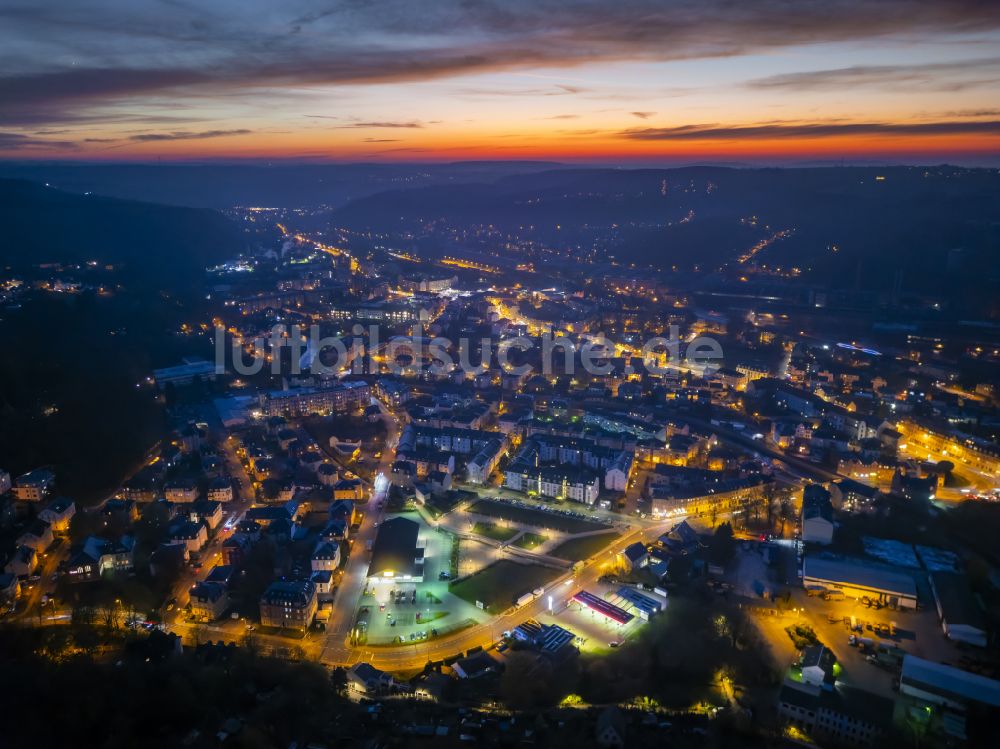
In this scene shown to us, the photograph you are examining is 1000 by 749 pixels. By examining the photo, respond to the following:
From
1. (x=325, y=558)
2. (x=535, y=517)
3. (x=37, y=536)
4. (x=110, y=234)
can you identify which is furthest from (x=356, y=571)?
(x=110, y=234)

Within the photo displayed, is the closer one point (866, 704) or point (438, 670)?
point (866, 704)

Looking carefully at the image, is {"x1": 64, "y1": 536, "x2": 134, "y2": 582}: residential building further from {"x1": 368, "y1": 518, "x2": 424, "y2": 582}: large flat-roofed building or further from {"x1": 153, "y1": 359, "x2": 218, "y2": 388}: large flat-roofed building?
{"x1": 153, "y1": 359, "x2": 218, "y2": 388}: large flat-roofed building

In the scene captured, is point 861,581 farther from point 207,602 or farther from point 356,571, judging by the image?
point 207,602

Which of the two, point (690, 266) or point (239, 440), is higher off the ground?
point (690, 266)

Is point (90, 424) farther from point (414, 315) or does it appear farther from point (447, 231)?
point (447, 231)

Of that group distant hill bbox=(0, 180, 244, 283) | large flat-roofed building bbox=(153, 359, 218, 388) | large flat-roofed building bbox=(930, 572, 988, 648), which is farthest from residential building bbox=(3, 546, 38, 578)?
distant hill bbox=(0, 180, 244, 283)

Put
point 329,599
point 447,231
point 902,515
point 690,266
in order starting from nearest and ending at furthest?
point 329,599
point 902,515
point 690,266
point 447,231

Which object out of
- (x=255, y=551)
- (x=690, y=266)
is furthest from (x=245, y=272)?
(x=255, y=551)
